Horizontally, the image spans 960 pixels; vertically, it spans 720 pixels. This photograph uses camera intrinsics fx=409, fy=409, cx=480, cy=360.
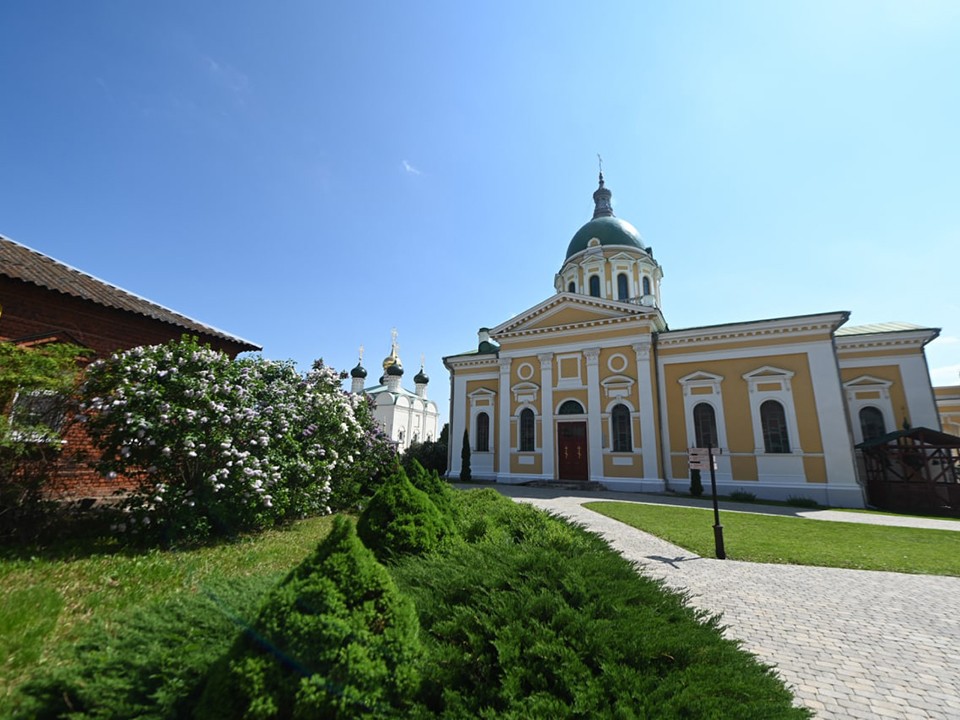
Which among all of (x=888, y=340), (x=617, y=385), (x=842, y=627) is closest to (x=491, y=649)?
(x=842, y=627)

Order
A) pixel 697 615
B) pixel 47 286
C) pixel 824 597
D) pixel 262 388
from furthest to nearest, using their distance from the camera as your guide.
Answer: pixel 47 286 < pixel 262 388 < pixel 824 597 < pixel 697 615

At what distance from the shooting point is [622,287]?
2783cm

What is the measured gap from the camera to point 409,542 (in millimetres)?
5371

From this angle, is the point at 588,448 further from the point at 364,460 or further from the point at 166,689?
the point at 166,689

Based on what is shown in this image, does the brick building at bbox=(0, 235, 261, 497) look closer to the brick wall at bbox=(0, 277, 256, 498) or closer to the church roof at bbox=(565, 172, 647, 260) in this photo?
the brick wall at bbox=(0, 277, 256, 498)

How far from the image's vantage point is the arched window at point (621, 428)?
2085 cm

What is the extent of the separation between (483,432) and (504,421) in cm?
225

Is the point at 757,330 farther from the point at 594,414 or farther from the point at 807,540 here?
the point at 807,540

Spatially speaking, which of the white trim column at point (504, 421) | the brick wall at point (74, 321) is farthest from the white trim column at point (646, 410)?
the brick wall at point (74, 321)

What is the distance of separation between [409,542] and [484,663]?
9.84ft

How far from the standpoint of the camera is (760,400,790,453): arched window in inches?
722

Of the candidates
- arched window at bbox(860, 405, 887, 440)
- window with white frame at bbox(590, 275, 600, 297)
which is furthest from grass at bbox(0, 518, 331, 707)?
arched window at bbox(860, 405, 887, 440)

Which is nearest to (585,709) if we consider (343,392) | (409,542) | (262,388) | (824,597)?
(409,542)

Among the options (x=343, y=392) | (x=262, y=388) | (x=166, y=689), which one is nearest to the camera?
(x=166, y=689)
